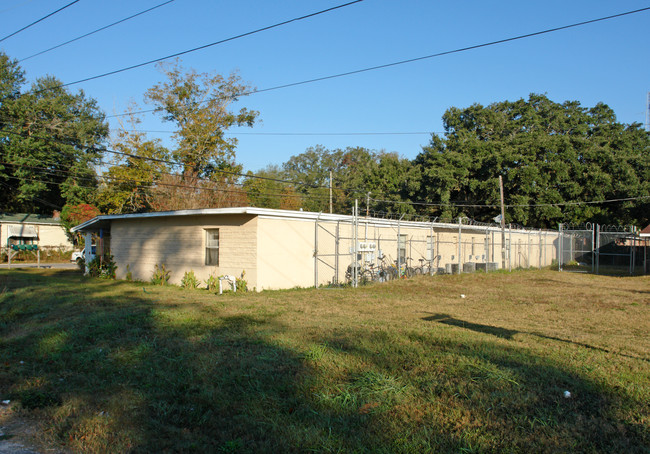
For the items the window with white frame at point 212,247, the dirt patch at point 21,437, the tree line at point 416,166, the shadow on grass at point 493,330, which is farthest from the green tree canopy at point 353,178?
the dirt patch at point 21,437

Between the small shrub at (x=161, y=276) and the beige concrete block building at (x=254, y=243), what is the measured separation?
173 millimetres

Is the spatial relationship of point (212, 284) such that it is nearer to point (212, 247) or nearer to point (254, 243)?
point (212, 247)

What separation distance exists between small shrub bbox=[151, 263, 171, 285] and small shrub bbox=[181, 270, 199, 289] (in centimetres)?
132

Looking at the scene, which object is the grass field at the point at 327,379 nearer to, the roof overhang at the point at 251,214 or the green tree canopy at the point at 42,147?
the roof overhang at the point at 251,214

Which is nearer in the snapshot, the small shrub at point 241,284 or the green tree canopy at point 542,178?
the small shrub at point 241,284

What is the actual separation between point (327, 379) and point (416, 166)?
33.6m

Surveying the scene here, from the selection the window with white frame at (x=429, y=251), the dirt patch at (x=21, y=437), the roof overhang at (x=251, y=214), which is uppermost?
the roof overhang at (x=251, y=214)

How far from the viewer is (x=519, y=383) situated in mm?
5340

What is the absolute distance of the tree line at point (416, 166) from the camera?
3291cm

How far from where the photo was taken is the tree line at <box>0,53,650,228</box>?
108 ft

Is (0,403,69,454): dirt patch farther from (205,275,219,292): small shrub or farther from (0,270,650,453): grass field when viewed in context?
(205,275,219,292): small shrub

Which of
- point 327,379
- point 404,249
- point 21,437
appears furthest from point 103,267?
point 327,379

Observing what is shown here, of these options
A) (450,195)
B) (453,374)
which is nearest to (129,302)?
(453,374)

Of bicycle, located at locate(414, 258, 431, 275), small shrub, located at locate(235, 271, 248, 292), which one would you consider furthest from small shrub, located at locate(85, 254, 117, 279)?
bicycle, located at locate(414, 258, 431, 275)
